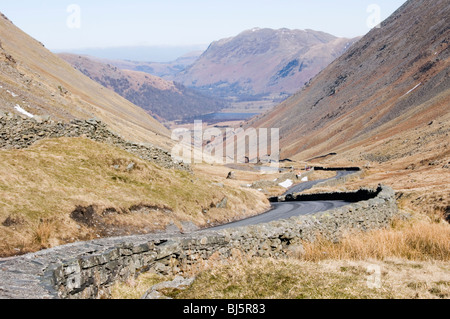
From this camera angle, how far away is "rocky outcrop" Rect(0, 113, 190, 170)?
2347 cm

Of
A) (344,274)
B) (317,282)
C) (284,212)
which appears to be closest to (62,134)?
(284,212)

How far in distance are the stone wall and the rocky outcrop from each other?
15.4m

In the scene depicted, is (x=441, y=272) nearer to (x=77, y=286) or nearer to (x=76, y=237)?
(x=77, y=286)

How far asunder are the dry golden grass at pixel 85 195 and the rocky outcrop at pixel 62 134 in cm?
90

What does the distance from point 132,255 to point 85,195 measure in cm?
1184

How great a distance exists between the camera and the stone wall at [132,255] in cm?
770

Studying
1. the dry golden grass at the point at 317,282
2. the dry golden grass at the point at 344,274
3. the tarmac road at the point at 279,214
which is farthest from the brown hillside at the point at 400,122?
the dry golden grass at the point at 317,282

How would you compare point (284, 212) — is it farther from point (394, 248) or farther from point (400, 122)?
point (400, 122)

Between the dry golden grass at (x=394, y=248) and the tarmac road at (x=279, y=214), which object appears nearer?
the dry golden grass at (x=394, y=248)

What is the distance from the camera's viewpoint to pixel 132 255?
398 inches

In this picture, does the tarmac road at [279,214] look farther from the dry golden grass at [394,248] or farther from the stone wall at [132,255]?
the dry golden grass at [394,248]

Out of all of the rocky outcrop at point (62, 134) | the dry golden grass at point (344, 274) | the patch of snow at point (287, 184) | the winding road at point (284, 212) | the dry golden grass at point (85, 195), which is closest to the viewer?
the dry golden grass at point (344, 274)

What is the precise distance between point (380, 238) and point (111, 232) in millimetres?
12334
